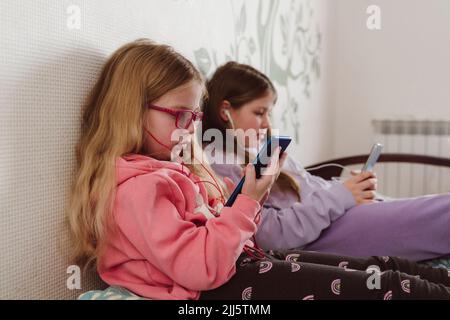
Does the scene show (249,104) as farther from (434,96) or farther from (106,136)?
(434,96)

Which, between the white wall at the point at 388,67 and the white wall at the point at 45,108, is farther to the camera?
the white wall at the point at 388,67

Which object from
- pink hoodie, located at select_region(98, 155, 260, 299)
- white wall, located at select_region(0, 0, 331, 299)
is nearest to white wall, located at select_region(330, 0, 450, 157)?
white wall, located at select_region(0, 0, 331, 299)

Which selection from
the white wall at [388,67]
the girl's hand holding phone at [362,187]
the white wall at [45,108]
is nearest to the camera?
the white wall at [45,108]

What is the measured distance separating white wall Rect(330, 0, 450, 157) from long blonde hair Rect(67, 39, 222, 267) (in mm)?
1899

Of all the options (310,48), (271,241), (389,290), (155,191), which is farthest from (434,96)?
(155,191)

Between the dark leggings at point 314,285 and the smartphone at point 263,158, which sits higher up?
the smartphone at point 263,158

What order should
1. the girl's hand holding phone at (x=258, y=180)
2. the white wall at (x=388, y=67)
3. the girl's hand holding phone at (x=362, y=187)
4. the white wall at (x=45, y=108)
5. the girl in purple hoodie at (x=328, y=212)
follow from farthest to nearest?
the white wall at (x=388, y=67), the girl's hand holding phone at (x=362, y=187), the girl in purple hoodie at (x=328, y=212), the girl's hand holding phone at (x=258, y=180), the white wall at (x=45, y=108)

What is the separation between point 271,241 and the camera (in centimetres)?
116

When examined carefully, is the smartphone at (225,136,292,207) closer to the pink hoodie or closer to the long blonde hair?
the pink hoodie

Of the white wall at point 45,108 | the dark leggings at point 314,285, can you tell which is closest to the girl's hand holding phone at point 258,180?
the dark leggings at point 314,285

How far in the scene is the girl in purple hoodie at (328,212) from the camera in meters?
1.11

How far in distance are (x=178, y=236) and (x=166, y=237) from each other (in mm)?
22

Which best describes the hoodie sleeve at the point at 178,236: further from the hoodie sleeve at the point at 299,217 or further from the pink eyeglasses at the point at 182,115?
the hoodie sleeve at the point at 299,217

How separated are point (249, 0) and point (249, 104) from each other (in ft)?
1.63
